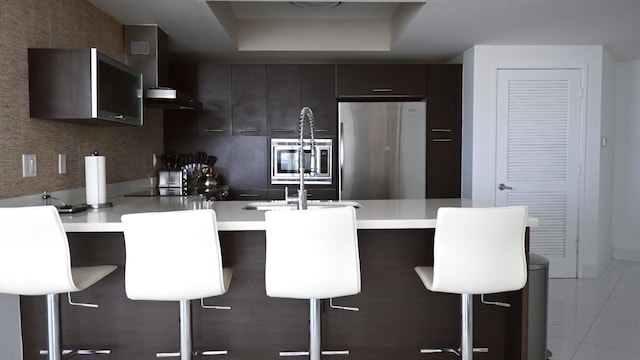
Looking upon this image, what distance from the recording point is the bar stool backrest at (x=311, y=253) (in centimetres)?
193

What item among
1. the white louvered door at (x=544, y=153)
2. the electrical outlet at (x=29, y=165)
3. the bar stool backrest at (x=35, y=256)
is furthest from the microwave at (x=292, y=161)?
the bar stool backrest at (x=35, y=256)

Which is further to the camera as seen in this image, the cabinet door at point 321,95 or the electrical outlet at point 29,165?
the cabinet door at point 321,95

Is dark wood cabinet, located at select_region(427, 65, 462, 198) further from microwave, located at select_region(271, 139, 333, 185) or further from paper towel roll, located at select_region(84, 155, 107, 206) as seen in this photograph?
paper towel roll, located at select_region(84, 155, 107, 206)

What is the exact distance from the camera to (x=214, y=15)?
3627 mm

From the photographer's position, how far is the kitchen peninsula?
2393 millimetres

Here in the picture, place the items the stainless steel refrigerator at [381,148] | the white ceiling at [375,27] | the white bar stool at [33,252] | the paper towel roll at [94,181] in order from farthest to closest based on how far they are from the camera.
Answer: the stainless steel refrigerator at [381,148] → the white ceiling at [375,27] → the paper towel roll at [94,181] → the white bar stool at [33,252]

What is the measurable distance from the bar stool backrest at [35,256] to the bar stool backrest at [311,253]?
0.86 m

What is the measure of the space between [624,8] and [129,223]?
12.4 ft

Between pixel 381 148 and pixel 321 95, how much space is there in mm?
866

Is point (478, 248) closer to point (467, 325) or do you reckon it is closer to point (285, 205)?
point (467, 325)

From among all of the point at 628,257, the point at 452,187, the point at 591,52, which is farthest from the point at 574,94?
the point at 628,257

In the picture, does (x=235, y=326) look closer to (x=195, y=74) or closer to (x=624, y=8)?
(x=195, y=74)

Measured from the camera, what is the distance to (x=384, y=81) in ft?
16.4

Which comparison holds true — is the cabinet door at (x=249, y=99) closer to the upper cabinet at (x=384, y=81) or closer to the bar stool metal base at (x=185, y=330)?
the upper cabinet at (x=384, y=81)
